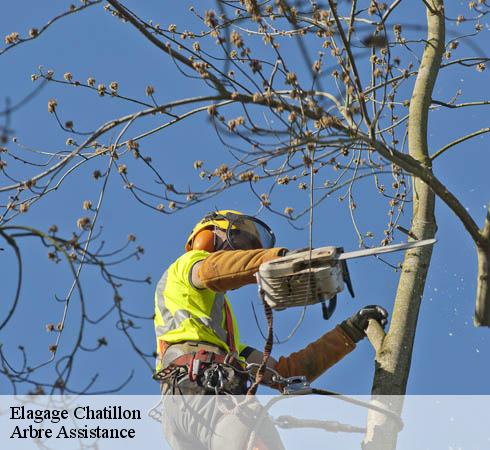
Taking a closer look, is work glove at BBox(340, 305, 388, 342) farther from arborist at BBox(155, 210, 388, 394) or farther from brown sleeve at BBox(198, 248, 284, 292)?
brown sleeve at BBox(198, 248, 284, 292)

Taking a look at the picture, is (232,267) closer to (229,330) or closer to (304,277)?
(304,277)

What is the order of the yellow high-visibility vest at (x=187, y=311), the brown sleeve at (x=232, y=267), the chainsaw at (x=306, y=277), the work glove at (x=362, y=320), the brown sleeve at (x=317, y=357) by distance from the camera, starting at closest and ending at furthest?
1. the chainsaw at (x=306, y=277)
2. the brown sleeve at (x=232, y=267)
3. the yellow high-visibility vest at (x=187, y=311)
4. the work glove at (x=362, y=320)
5. the brown sleeve at (x=317, y=357)

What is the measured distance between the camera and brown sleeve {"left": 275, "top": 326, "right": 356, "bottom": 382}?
22.3 ft

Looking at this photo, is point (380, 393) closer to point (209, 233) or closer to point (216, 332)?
point (216, 332)

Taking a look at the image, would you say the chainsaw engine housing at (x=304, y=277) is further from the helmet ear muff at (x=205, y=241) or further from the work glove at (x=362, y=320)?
the helmet ear muff at (x=205, y=241)

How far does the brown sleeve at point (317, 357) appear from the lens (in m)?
6.79

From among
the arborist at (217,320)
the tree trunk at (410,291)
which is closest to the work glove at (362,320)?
the arborist at (217,320)

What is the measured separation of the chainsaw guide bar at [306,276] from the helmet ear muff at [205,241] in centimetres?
107

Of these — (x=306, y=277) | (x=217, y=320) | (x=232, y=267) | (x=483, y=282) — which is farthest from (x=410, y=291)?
(x=217, y=320)

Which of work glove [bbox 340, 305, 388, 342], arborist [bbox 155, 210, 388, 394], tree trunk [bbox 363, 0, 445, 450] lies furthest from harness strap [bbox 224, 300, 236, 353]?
tree trunk [bbox 363, 0, 445, 450]

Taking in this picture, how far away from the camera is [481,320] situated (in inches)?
225

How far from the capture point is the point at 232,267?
5953 millimetres

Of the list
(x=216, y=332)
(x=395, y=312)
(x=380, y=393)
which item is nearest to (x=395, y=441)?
(x=380, y=393)

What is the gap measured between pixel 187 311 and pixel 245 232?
27.5 inches
